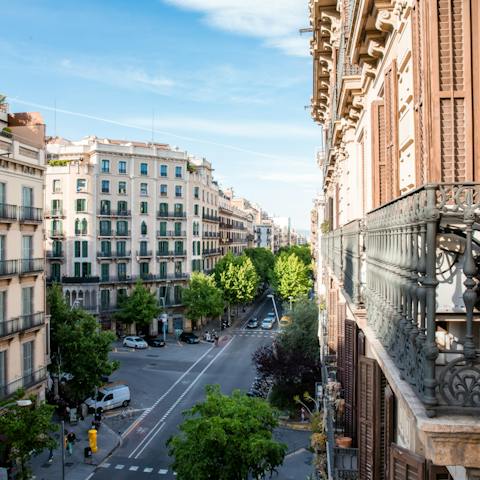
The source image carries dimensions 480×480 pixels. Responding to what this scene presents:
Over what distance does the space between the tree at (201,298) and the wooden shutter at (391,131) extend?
163 feet

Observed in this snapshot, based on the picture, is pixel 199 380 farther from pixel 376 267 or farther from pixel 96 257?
pixel 376 267

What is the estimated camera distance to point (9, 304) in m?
25.9

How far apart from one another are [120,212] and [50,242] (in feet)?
25.7

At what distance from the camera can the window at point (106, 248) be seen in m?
56.7

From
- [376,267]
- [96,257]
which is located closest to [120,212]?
[96,257]

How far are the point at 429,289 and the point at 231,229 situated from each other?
3282 inches

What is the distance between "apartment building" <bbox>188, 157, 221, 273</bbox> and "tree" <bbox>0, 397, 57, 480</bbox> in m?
42.8

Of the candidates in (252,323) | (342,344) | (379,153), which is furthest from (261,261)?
(379,153)

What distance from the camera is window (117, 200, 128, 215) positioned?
190ft

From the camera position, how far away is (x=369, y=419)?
24.6ft

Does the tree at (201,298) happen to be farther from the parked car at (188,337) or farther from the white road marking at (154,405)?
the white road marking at (154,405)

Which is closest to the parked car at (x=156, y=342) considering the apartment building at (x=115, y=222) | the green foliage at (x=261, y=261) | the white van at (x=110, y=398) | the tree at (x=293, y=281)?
the apartment building at (x=115, y=222)

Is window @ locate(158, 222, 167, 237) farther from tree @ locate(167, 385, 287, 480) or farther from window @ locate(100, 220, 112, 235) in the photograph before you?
tree @ locate(167, 385, 287, 480)

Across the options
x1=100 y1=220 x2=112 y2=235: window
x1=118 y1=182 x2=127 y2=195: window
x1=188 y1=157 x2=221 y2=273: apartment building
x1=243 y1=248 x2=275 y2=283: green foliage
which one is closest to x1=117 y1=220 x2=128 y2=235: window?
x1=100 y1=220 x2=112 y2=235: window
